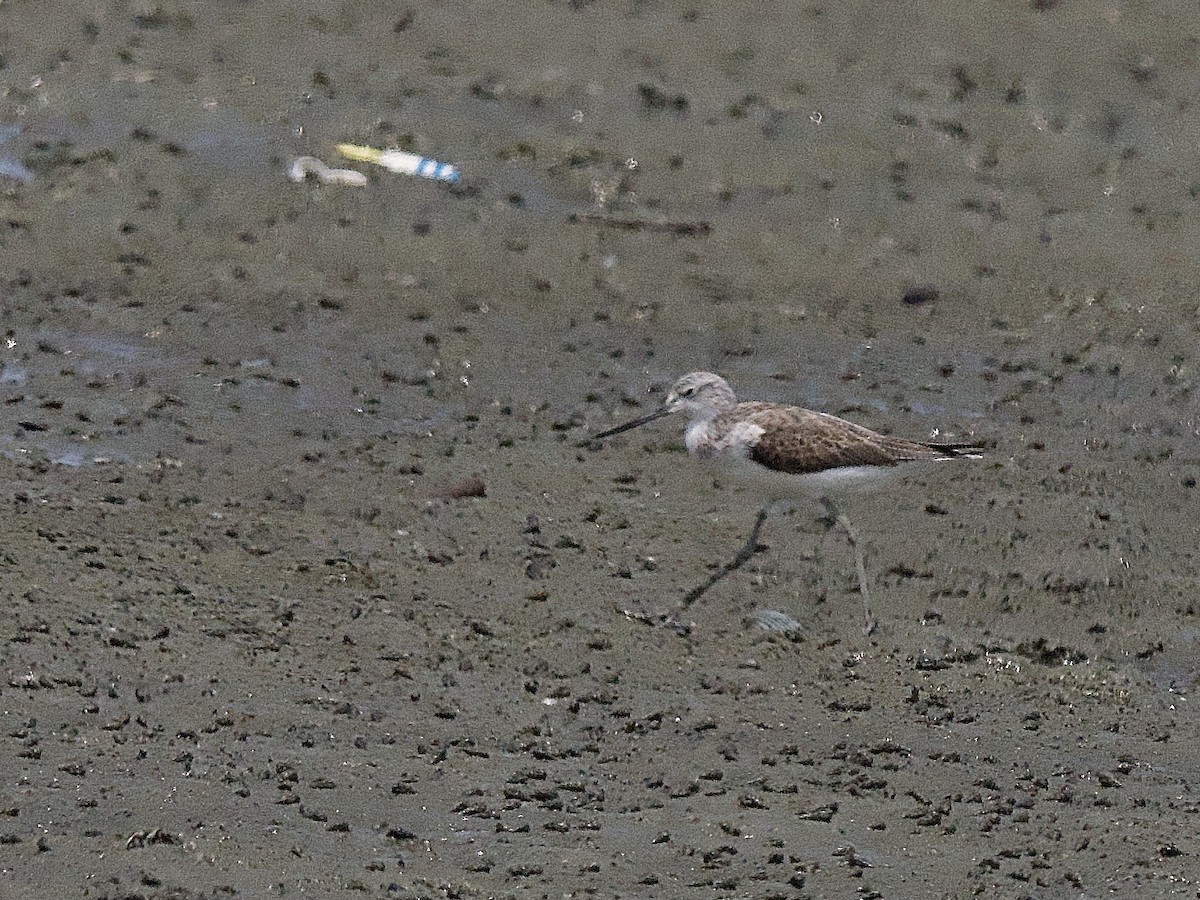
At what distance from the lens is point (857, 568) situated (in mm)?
9812

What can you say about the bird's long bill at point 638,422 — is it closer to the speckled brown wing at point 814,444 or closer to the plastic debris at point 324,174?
the speckled brown wing at point 814,444

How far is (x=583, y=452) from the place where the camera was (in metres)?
11.1

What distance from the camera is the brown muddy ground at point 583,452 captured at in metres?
8.04

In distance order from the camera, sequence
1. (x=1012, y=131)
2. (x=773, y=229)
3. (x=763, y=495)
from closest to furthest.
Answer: (x=763, y=495) < (x=773, y=229) < (x=1012, y=131)

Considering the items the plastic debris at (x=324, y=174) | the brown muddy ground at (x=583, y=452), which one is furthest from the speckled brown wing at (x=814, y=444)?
the plastic debris at (x=324, y=174)

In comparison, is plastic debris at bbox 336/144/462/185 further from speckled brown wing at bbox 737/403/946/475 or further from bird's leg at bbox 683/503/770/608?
bird's leg at bbox 683/503/770/608

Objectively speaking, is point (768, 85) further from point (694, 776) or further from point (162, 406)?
point (694, 776)

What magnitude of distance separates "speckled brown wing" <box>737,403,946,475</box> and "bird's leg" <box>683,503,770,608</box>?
37 cm

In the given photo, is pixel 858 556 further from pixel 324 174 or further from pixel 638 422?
pixel 324 174

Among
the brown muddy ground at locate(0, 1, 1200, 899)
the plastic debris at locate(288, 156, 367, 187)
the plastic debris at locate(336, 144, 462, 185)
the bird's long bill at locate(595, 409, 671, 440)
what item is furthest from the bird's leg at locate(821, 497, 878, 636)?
the plastic debris at locate(288, 156, 367, 187)

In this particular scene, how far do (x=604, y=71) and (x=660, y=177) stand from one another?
1.38 meters

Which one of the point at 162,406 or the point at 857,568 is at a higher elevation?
the point at 857,568

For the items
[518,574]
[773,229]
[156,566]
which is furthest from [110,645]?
[773,229]

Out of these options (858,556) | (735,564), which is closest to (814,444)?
(858,556)
